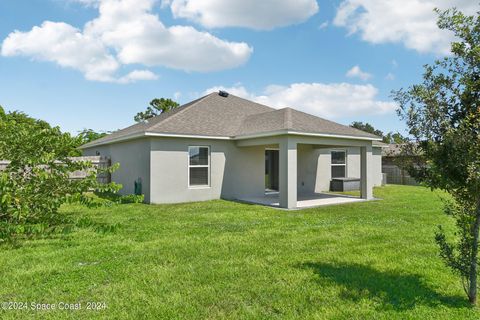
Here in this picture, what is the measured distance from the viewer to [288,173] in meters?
10.9

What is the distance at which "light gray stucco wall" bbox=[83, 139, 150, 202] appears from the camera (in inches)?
492

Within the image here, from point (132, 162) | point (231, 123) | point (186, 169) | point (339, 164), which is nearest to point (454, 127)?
point (186, 169)

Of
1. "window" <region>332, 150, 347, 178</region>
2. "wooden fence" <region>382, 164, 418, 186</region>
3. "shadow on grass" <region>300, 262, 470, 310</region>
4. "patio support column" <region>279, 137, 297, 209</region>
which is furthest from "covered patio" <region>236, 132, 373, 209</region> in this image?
"wooden fence" <region>382, 164, 418, 186</region>

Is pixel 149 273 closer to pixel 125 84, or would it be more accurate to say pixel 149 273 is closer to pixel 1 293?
pixel 1 293

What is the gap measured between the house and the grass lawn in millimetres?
4146

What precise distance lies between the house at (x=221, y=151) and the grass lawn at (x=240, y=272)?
4.15 metres

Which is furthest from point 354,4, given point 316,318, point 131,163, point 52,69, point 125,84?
point 125,84

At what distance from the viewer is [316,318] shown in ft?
10.3

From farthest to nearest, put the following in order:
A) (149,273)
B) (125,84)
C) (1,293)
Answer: (125,84), (149,273), (1,293)

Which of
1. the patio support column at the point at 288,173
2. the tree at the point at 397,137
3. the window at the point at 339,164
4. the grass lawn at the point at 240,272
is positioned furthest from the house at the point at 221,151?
the tree at the point at 397,137

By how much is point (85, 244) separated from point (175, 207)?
5.11m

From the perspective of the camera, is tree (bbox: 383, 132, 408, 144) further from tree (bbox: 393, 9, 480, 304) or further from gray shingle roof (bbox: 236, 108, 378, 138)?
gray shingle roof (bbox: 236, 108, 378, 138)

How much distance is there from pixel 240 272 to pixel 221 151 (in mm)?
9203

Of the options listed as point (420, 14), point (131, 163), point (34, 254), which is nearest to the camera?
point (34, 254)
